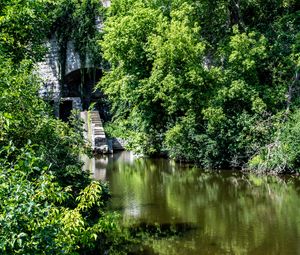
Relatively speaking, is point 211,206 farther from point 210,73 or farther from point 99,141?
point 99,141

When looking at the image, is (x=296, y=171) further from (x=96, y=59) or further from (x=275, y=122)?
(x=96, y=59)

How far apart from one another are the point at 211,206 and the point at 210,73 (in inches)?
282

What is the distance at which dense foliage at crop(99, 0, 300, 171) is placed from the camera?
17.0 meters

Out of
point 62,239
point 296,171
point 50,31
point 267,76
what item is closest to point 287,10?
point 267,76

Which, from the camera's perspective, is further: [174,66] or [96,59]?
[96,59]

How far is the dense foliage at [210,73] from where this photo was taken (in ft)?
55.8

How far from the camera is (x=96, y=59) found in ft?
91.2

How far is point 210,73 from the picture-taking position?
17.8 m

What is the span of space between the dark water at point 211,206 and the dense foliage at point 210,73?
52.6 inches

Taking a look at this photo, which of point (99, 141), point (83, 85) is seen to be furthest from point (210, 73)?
point (83, 85)

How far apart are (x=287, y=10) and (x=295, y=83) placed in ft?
11.4

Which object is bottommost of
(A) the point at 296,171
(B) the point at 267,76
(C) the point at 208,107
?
(A) the point at 296,171

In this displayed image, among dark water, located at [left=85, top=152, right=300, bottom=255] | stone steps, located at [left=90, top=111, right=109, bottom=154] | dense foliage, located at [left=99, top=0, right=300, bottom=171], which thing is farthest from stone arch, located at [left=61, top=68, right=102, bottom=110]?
dark water, located at [left=85, top=152, right=300, bottom=255]

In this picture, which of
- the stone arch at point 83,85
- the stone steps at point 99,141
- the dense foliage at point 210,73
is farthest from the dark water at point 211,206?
the stone arch at point 83,85
